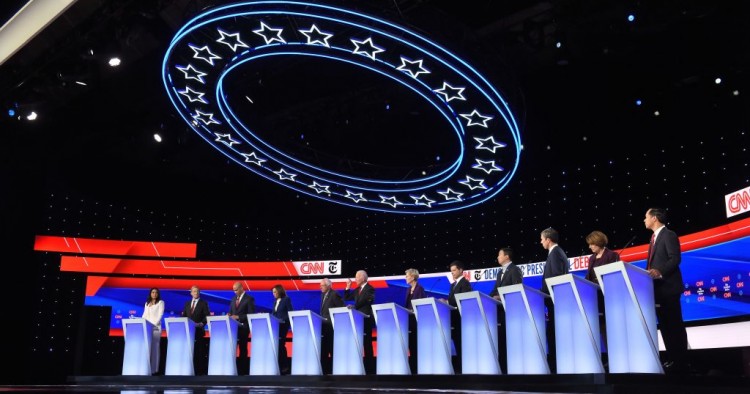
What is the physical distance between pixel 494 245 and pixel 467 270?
0.93 m

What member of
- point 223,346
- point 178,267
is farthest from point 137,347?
point 178,267

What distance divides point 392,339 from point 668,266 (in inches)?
133

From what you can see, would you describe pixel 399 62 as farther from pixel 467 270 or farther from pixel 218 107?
pixel 467 270

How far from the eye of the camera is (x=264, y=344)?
905cm

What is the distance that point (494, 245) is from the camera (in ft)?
48.6

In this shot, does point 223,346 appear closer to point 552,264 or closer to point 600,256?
point 552,264

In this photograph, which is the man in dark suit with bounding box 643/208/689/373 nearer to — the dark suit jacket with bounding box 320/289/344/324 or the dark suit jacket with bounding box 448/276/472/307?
the dark suit jacket with bounding box 448/276/472/307

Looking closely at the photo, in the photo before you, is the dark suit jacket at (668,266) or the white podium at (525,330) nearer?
the dark suit jacket at (668,266)

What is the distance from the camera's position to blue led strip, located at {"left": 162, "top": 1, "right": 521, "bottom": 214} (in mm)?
7961

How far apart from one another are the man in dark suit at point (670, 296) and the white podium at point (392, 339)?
3.02 metres

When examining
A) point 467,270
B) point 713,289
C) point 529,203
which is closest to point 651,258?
point 713,289

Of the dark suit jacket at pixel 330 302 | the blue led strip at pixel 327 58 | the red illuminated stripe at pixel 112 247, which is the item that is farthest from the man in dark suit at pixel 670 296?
the red illuminated stripe at pixel 112 247

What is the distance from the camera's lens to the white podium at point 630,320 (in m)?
5.16

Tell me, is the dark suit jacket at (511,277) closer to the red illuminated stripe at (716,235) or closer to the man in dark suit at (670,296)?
the man in dark suit at (670,296)
